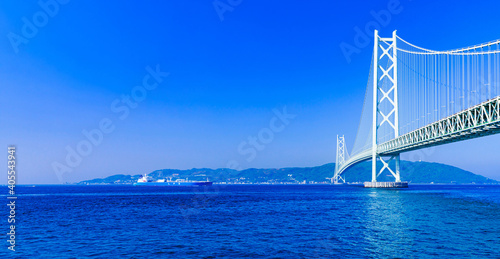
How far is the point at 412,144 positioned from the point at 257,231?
4221cm

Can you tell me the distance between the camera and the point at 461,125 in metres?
37.8

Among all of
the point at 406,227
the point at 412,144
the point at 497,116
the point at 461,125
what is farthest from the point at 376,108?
the point at 406,227

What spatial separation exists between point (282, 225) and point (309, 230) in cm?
247

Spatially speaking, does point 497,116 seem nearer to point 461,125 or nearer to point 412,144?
point 461,125

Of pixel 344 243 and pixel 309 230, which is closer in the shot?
pixel 344 243

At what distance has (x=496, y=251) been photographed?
558 inches

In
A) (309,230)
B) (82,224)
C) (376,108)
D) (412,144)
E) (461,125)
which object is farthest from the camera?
(376,108)

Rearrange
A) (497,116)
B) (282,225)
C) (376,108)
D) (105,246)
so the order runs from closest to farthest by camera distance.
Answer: (105,246), (282,225), (497,116), (376,108)

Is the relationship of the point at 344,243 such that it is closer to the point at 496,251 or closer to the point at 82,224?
the point at 496,251

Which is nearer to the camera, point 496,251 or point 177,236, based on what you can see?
point 496,251

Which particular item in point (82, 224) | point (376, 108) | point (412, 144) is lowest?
point (82, 224)

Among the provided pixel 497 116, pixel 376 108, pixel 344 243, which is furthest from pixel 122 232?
pixel 376 108

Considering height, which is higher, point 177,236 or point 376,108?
point 376,108

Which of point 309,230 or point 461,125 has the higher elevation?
point 461,125
